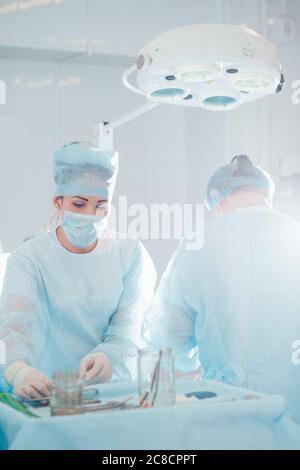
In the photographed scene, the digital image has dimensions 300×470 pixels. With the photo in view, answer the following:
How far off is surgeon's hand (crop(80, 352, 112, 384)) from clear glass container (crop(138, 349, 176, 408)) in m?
0.20

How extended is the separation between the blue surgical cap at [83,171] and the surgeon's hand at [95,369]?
1.61ft

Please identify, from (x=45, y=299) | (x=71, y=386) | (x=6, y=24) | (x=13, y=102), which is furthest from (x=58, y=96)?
(x=71, y=386)

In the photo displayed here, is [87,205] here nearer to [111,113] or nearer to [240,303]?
[240,303]

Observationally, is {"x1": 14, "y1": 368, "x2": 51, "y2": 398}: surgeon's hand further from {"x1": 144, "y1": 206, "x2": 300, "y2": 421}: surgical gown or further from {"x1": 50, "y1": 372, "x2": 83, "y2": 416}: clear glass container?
{"x1": 144, "y1": 206, "x2": 300, "y2": 421}: surgical gown

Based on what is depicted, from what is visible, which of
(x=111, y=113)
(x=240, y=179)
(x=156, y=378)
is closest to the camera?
(x=156, y=378)

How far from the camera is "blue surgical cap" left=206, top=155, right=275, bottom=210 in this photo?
2209 mm

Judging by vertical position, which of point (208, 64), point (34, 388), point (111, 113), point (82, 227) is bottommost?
point (34, 388)

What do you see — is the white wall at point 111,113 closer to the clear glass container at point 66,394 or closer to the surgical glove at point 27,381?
the surgical glove at point 27,381

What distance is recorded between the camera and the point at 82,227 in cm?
204

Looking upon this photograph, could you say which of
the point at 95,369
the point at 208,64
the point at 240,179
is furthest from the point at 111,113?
the point at 95,369

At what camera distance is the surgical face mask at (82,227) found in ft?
6.65

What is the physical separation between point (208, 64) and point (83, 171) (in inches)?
17.4

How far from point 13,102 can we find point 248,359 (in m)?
2.12

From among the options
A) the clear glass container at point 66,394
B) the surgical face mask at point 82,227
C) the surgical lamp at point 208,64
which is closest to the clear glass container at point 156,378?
the clear glass container at point 66,394
